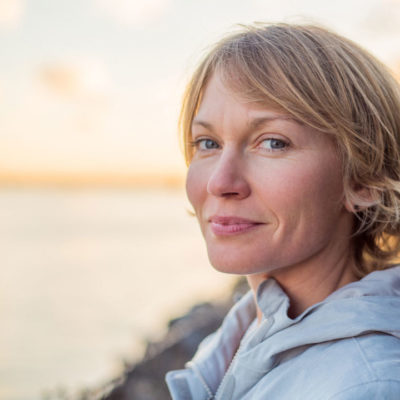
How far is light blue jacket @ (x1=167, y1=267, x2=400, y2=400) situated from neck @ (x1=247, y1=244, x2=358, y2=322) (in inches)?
2.5

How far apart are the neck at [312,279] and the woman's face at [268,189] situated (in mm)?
38

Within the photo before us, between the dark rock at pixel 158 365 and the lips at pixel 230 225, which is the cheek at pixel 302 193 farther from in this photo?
the dark rock at pixel 158 365

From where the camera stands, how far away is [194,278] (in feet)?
60.1

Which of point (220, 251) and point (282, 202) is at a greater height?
point (282, 202)

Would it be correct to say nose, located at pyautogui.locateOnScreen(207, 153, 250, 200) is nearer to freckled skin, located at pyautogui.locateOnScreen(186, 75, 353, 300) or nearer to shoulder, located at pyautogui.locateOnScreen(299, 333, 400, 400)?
freckled skin, located at pyautogui.locateOnScreen(186, 75, 353, 300)

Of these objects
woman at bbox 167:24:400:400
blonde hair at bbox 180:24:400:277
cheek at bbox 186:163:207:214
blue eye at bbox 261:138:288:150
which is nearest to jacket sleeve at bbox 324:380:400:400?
woman at bbox 167:24:400:400

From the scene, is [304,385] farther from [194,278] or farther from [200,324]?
[194,278]

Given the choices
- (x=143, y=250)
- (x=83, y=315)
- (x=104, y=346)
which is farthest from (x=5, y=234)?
(x=104, y=346)

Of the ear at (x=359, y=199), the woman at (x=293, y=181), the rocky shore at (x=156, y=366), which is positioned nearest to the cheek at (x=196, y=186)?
the woman at (x=293, y=181)

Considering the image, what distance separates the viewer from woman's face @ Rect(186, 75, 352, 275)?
6.14ft

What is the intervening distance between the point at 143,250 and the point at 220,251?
24.6 m

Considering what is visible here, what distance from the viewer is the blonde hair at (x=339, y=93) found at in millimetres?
1857

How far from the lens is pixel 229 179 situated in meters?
1.90

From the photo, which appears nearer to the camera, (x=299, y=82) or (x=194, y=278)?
(x=299, y=82)
